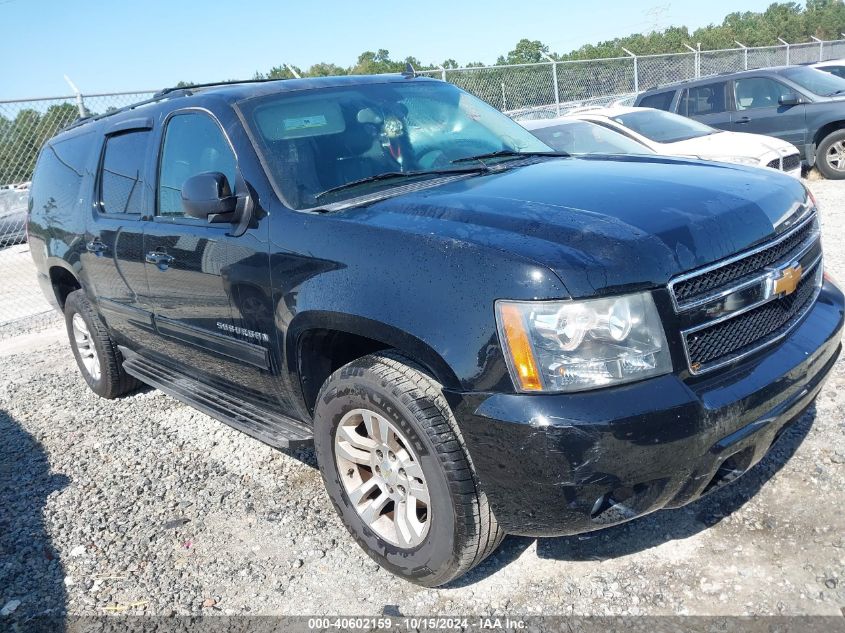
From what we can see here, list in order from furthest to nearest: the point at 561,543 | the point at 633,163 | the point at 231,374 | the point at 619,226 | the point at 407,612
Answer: the point at 231,374 → the point at 633,163 → the point at 561,543 → the point at 407,612 → the point at 619,226

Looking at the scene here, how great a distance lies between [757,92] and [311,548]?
11.5 meters

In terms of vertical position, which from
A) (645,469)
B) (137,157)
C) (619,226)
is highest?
(137,157)

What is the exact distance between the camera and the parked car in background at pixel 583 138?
842 centimetres

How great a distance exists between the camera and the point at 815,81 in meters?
11.7

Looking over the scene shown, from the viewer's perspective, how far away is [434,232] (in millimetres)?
2488

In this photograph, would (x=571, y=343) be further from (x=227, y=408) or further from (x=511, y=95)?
(x=511, y=95)

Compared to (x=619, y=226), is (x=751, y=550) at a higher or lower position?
lower

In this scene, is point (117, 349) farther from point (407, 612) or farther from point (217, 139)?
point (407, 612)

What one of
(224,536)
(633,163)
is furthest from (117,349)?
(633,163)

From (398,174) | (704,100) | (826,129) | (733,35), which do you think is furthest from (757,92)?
(733,35)

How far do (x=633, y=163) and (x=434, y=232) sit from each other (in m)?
1.27

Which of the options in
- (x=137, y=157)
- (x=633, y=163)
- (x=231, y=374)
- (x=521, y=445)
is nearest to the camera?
(x=521, y=445)

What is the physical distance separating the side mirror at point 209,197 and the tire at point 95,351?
2282 millimetres

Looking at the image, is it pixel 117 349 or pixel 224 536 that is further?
pixel 117 349
